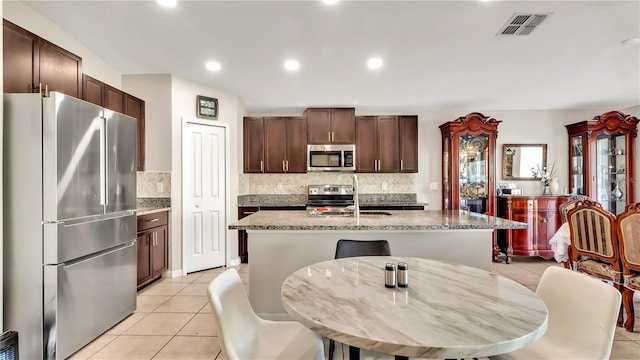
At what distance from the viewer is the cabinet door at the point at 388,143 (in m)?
5.11

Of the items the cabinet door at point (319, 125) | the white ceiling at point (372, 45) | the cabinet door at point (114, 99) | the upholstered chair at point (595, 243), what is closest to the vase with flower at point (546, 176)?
the white ceiling at point (372, 45)

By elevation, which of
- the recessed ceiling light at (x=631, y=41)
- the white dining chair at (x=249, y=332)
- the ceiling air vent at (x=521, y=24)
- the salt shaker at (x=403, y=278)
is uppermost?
the ceiling air vent at (x=521, y=24)

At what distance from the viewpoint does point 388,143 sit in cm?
511

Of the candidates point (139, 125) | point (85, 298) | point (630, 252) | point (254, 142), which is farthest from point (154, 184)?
point (630, 252)

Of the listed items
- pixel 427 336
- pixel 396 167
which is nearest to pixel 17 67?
pixel 427 336

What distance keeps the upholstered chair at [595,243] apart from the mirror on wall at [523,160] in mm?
2537

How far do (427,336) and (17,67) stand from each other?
2.82 metres

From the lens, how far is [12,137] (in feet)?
6.23

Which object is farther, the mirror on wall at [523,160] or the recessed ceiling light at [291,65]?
the mirror on wall at [523,160]

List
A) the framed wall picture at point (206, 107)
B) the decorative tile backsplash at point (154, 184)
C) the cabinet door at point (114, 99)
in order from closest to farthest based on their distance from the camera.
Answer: the cabinet door at point (114, 99) < the decorative tile backsplash at point (154, 184) < the framed wall picture at point (206, 107)

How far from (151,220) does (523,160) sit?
562 centimetres

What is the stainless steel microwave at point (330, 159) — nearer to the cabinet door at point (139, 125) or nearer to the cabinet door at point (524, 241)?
the cabinet door at point (139, 125)

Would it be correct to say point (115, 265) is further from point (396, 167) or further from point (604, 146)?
point (604, 146)

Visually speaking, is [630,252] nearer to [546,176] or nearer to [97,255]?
[546,176]
